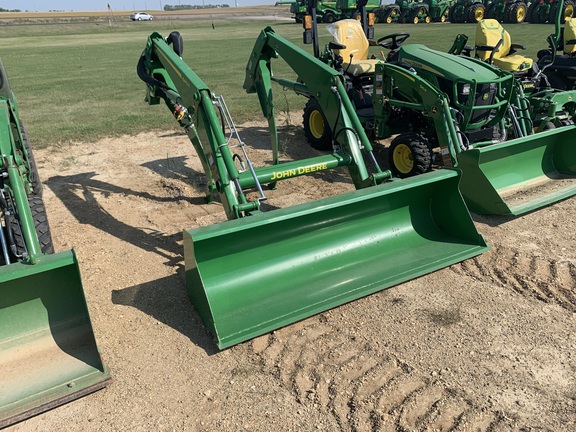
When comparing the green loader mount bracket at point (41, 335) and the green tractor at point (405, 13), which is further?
the green tractor at point (405, 13)

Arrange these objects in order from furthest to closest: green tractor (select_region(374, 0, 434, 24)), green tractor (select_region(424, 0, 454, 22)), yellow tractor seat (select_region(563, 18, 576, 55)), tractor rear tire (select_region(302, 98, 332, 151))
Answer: green tractor (select_region(374, 0, 434, 24)) → green tractor (select_region(424, 0, 454, 22)) → yellow tractor seat (select_region(563, 18, 576, 55)) → tractor rear tire (select_region(302, 98, 332, 151))

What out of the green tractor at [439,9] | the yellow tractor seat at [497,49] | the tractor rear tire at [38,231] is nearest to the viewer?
the tractor rear tire at [38,231]

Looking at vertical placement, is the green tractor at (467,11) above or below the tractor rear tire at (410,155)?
above

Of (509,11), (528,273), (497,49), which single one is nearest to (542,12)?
(509,11)

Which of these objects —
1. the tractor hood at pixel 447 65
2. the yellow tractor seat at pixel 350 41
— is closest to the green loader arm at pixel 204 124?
the tractor hood at pixel 447 65

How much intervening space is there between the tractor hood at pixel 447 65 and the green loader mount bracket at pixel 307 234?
75.1 inches

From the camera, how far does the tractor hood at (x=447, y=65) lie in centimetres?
583

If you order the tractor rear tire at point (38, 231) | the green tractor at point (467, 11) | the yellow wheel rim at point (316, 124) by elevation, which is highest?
the green tractor at point (467, 11)

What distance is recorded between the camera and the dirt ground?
2.74 m

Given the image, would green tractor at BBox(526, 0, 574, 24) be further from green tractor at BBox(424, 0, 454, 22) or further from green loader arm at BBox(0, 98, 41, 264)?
green loader arm at BBox(0, 98, 41, 264)

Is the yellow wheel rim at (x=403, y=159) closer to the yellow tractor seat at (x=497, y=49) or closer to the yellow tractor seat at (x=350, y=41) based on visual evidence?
Answer: the yellow tractor seat at (x=350, y=41)

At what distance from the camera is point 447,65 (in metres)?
6.11

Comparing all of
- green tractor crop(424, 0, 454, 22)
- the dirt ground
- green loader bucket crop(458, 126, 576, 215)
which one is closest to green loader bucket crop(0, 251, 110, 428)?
the dirt ground

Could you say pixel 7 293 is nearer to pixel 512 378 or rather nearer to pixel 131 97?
pixel 512 378
